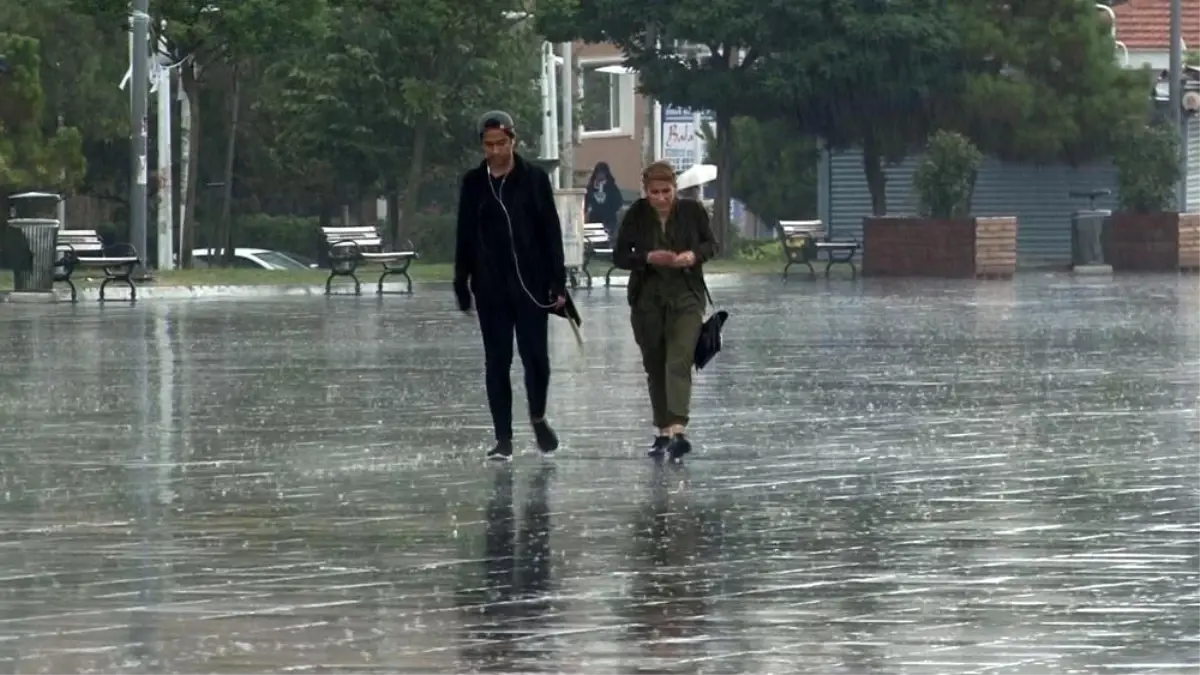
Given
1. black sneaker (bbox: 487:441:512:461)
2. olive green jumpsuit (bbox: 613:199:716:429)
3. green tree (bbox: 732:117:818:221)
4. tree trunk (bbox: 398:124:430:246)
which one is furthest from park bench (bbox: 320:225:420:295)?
black sneaker (bbox: 487:441:512:461)

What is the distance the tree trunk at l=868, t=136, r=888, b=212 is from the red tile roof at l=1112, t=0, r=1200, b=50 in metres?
8.59

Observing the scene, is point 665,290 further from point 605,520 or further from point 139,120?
point 139,120

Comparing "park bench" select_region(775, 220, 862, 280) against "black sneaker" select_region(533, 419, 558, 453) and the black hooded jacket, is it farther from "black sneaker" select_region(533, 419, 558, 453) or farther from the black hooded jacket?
the black hooded jacket

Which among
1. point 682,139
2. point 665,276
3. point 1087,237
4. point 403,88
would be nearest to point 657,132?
point 682,139

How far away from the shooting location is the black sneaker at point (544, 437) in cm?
1359

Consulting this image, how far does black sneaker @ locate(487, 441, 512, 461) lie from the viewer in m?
13.4

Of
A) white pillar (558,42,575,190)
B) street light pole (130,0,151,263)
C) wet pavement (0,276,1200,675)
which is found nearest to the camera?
wet pavement (0,276,1200,675)

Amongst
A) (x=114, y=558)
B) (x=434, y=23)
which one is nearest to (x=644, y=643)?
(x=114, y=558)

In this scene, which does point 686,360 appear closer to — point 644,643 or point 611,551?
point 611,551

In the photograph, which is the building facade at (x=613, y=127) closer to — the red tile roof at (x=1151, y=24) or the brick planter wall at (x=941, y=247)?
the red tile roof at (x=1151, y=24)

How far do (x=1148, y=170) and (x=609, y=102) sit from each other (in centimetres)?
3684

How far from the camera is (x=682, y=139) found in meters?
63.9

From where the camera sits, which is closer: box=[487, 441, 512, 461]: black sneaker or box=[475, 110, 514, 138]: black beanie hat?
box=[475, 110, 514, 138]: black beanie hat

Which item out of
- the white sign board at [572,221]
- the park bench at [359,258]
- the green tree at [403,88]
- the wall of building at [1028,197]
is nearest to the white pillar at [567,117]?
the green tree at [403,88]
